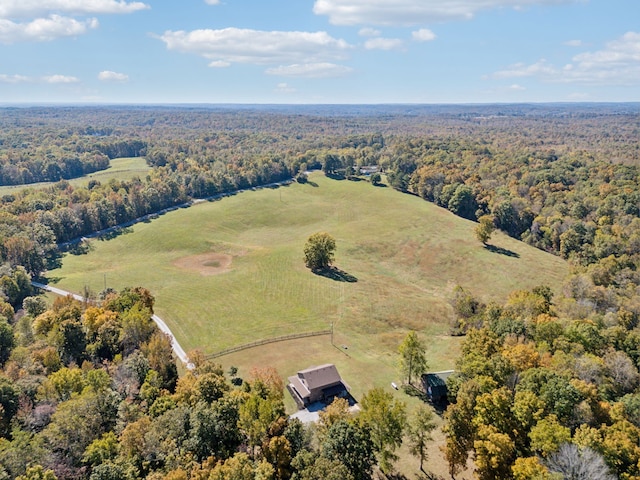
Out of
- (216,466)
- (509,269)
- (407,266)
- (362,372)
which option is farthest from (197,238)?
(216,466)

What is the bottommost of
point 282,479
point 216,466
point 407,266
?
point 407,266

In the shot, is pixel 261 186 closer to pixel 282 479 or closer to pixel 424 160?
pixel 424 160

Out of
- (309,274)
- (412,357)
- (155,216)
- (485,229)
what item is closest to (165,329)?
(309,274)

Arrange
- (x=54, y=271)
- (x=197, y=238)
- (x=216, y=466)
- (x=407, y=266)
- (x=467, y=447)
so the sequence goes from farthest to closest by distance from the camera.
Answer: (x=197, y=238) → (x=407, y=266) → (x=54, y=271) → (x=467, y=447) → (x=216, y=466)

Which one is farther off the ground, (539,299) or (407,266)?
(539,299)

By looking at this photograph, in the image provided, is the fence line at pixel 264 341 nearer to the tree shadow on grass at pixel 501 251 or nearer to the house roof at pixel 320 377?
the house roof at pixel 320 377

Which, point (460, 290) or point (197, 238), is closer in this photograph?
point (460, 290)
